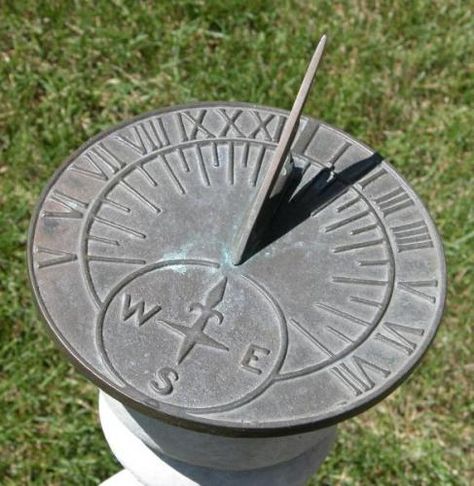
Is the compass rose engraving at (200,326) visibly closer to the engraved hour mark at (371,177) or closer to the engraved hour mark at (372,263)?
the engraved hour mark at (372,263)

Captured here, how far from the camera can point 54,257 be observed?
1.85 metres

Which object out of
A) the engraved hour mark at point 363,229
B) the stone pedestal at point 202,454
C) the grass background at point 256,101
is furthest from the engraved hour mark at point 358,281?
the grass background at point 256,101

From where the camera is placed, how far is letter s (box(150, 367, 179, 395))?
1678 mm

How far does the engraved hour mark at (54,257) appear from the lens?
1.84m

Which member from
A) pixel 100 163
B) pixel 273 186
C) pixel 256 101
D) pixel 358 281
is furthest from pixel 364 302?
pixel 256 101

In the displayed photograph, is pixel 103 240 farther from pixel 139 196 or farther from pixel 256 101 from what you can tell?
pixel 256 101

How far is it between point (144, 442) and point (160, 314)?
0.41 metres

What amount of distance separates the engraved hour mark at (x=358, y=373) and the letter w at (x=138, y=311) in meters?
0.33

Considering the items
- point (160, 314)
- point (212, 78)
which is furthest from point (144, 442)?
point (212, 78)

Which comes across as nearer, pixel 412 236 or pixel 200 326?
pixel 200 326

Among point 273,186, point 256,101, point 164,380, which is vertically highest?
point 273,186

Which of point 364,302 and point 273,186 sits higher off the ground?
point 273,186

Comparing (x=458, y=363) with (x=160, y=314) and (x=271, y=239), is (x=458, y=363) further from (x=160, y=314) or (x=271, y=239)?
(x=160, y=314)

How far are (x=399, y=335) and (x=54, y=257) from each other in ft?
2.10
